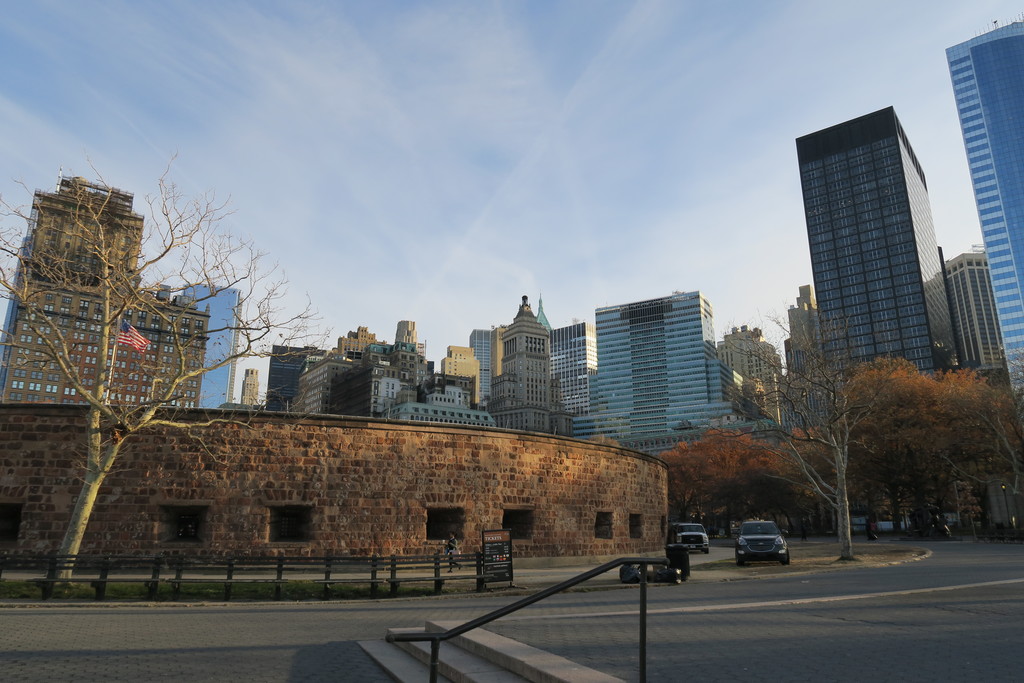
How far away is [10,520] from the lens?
1794 centimetres

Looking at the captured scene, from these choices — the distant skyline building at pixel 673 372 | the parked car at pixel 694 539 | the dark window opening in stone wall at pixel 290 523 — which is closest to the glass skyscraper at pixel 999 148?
the distant skyline building at pixel 673 372

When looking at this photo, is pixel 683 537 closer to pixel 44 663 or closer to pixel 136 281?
pixel 136 281

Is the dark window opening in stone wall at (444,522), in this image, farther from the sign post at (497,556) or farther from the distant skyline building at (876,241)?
the distant skyline building at (876,241)

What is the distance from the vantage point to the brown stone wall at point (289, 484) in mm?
17484

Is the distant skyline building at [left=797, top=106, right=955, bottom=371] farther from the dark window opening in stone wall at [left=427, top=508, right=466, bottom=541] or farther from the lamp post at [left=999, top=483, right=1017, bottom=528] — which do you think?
the dark window opening in stone wall at [left=427, top=508, right=466, bottom=541]

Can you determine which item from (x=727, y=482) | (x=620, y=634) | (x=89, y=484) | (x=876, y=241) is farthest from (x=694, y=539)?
(x=876, y=241)

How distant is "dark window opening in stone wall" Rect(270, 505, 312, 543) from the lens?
18.9m

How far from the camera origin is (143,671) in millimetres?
6539

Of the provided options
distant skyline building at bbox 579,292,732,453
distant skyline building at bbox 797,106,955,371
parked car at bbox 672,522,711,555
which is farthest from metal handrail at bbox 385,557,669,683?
distant skyline building at bbox 579,292,732,453

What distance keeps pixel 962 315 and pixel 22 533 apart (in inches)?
8663

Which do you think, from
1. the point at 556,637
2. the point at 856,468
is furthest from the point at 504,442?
the point at 856,468

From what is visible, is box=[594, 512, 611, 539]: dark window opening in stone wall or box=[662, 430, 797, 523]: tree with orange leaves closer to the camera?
box=[594, 512, 611, 539]: dark window opening in stone wall

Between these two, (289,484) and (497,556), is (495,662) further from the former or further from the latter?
(289,484)

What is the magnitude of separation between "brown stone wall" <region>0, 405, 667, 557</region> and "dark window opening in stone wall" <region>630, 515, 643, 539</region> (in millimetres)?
4344
